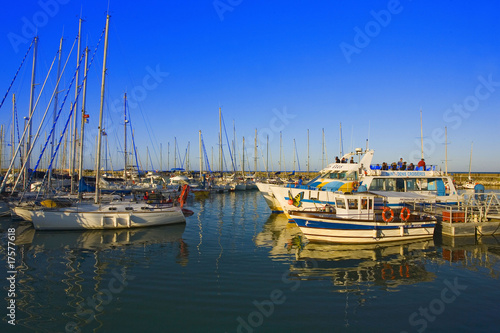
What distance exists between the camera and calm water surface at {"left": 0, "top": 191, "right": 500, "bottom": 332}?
9148 millimetres

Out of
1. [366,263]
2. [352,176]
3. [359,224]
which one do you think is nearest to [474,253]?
[359,224]

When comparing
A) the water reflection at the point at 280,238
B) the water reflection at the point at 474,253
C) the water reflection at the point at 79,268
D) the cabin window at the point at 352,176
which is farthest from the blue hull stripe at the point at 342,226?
the cabin window at the point at 352,176

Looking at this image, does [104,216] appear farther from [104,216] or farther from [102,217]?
[102,217]

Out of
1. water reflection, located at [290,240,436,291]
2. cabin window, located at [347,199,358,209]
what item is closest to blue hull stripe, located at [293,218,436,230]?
water reflection, located at [290,240,436,291]

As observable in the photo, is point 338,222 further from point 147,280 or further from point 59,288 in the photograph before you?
point 59,288

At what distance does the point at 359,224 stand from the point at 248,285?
8045 mm

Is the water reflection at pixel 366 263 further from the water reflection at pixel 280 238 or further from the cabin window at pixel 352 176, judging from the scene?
the cabin window at pixel 352 176

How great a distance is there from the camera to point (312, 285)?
1184 centimetres

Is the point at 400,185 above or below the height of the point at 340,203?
above

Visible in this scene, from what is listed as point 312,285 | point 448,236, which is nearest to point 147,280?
point 312,285

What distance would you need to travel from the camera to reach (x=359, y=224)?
1708cm

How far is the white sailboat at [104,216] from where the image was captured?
20.9 meters

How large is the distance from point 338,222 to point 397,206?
7683mm

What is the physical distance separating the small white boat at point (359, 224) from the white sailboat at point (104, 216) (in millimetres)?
10276
